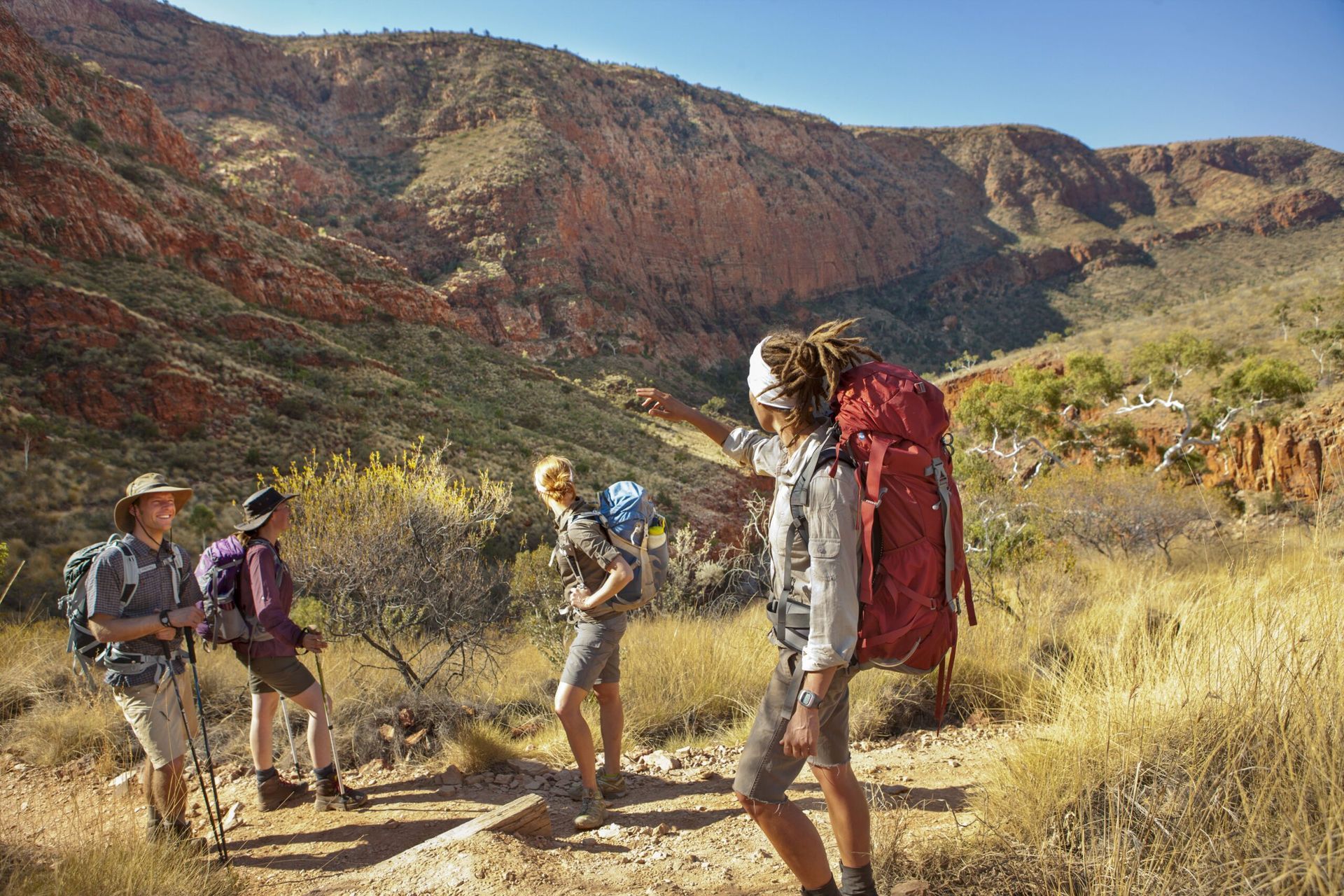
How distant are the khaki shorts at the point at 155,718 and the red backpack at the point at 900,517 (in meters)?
3.18

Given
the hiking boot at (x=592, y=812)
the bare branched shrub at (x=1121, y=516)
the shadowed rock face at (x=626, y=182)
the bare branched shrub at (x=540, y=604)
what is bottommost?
the bare branched shrub at (x=1121, y=516)

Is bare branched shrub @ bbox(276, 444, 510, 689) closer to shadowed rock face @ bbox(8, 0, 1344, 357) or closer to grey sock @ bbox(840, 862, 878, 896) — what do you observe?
grey sock @ bbox(840, 862, 878, 896)

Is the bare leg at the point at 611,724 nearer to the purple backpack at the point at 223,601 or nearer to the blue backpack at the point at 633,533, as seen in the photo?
the blue backpack at the point at 633,533

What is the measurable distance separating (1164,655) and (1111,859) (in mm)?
1992

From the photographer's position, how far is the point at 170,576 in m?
3.53

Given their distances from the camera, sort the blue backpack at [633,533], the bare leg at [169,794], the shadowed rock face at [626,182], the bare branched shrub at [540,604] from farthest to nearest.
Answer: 1. the shadowed rock face at [626,182]
2. the bare branched shrub at [540,604]
3. the blue backpack at [633,533]
4. the bare leg at [169,794]

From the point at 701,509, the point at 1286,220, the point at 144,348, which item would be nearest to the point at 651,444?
the point at 701,509

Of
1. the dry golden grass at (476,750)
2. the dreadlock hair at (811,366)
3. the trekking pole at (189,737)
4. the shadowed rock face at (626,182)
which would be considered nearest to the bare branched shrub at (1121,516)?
the dry golden grass at (476,750)

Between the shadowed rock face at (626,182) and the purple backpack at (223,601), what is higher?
the shadowed rock face at (626,182)

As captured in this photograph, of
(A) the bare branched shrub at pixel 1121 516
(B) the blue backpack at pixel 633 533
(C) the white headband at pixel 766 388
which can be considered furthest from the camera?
(A) the bare branched shrub at pixel 1121 516

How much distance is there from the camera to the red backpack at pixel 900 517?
6.74ft

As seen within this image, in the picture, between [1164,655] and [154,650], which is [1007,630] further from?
[154,650]

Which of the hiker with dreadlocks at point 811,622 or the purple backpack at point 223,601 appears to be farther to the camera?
the purple backpack at point 223,601

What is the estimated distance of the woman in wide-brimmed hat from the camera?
147 inches
